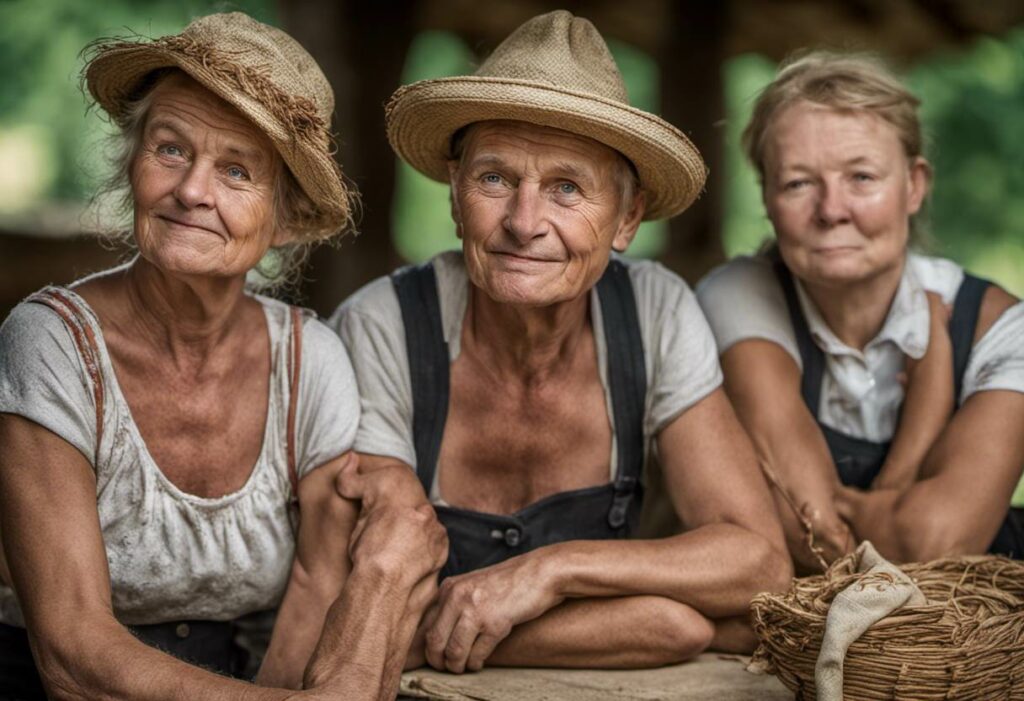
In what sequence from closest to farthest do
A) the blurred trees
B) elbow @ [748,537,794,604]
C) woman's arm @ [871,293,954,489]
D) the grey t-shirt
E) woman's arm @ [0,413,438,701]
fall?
woman's arm @ [0,413,438,701]
elbow @ [748,537,794,604]
the grey t-shirt
woman's arm @ [871,293,954,489]
the blurred trees

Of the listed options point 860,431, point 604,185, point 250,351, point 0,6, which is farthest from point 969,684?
point 0,6

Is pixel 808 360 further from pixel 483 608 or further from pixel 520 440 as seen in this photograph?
pixel 483 608

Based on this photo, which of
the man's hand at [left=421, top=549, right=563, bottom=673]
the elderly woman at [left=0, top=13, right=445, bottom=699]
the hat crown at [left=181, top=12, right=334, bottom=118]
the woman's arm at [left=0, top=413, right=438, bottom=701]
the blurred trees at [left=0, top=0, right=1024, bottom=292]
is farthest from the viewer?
the blurred trees at [left=0, top=0, right=1024, bottom=292]

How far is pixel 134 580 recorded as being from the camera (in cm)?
326

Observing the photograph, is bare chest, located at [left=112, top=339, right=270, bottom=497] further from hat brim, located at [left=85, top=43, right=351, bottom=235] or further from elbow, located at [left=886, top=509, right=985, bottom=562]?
elbow, located at [left=886, top=509, right=985, bottom=562]

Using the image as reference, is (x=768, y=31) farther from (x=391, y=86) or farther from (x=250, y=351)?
(x=250, y=351)

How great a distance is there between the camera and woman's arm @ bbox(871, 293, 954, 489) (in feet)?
12.8

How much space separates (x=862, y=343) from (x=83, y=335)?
2.26 meters

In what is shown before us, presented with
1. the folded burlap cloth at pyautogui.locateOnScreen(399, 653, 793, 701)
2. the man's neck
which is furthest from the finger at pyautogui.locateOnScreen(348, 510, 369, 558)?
the man's neck

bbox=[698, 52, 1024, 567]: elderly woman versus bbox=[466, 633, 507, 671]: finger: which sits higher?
bbox=[698, 52, 1024, 567]: elderly woman

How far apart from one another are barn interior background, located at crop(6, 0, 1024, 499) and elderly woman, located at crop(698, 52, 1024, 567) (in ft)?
1.25

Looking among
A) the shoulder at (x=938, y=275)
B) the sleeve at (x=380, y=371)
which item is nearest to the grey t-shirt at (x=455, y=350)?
the sleeve at (x=380, y=371)

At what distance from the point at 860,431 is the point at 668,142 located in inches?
48.1

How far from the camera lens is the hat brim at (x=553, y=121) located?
3238 millimetres
